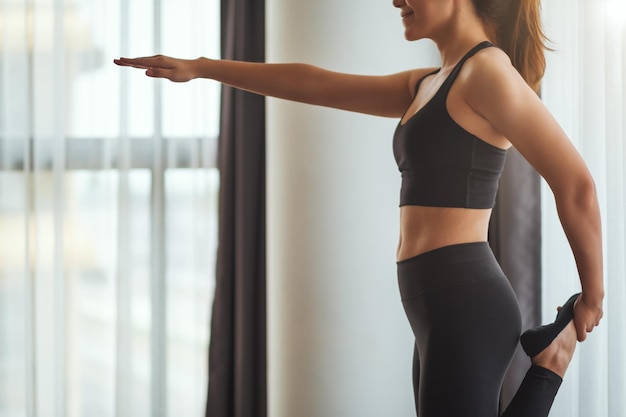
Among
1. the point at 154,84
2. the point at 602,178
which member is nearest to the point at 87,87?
the point at 154,84

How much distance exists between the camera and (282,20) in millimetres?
2459

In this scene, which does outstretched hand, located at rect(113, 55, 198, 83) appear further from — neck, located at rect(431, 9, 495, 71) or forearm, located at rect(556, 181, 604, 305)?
forearm, located at rect(556, 181, 604, 305)

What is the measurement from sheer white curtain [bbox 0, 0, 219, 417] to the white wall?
0.95 ft

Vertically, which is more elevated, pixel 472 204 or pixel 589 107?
pixel 589 107

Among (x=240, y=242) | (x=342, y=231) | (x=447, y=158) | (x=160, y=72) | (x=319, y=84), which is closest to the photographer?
(x=447, y=158)

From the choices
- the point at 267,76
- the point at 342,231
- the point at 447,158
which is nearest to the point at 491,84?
the point at 447,158

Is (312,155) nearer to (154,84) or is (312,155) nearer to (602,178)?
(154,84)

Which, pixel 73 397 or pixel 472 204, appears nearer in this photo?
pixel 472 204

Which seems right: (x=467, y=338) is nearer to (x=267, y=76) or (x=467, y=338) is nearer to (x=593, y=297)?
(x=593, y=297)

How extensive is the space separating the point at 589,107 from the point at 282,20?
113cm

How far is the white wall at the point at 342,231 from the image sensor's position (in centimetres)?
247

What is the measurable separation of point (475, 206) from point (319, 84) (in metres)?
0.49

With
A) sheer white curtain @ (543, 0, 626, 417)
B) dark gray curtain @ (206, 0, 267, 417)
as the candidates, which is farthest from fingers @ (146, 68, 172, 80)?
sheer white curtain @ (543, 0, 626, 417)

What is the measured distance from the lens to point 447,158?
1197mm
